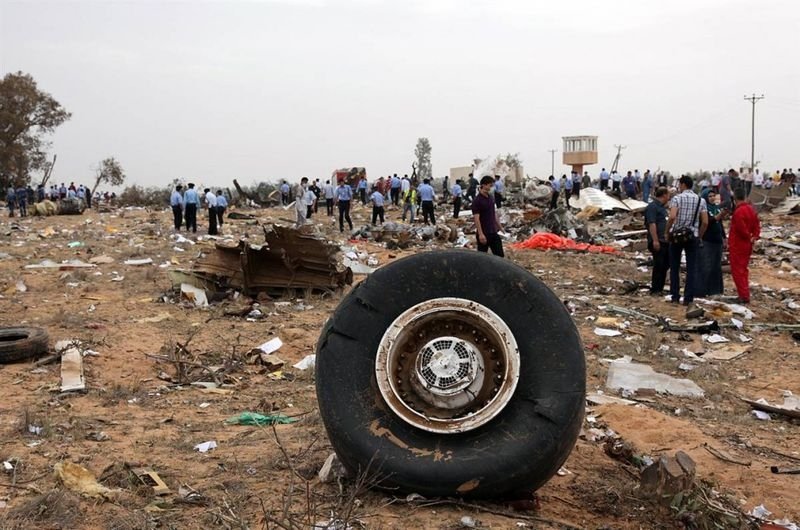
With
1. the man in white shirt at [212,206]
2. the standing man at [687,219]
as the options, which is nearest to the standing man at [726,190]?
the standing man at [687,219]

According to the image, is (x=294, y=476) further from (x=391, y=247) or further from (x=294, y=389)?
(x=391, y=247)

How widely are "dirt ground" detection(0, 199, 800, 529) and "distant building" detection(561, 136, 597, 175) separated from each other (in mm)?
40000

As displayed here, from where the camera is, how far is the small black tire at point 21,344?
7.09m

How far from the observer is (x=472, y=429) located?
327 centimetres

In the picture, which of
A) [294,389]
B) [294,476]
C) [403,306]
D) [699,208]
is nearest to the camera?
[403,306]

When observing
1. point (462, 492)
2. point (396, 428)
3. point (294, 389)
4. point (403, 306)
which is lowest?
point (294, 389)

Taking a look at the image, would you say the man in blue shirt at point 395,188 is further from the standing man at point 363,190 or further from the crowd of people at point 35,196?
the crowd of people at point 35,196

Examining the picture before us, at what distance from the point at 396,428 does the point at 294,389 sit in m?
3.30

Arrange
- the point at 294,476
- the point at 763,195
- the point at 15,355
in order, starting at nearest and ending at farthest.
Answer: the point at 294,476, the point at 15,355, the point at 763,195

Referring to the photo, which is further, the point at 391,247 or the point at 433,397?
the point at 391,247

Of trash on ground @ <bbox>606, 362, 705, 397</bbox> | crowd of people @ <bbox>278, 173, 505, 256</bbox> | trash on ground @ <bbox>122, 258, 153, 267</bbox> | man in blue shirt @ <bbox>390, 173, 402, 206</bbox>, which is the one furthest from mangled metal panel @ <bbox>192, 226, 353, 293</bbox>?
man in blue shirt @ <bbox>390, 173, 402, 206</bbox>

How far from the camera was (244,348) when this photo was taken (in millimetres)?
8078

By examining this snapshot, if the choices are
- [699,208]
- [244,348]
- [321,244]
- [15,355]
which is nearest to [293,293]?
[321,244]

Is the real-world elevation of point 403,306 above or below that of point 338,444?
above
